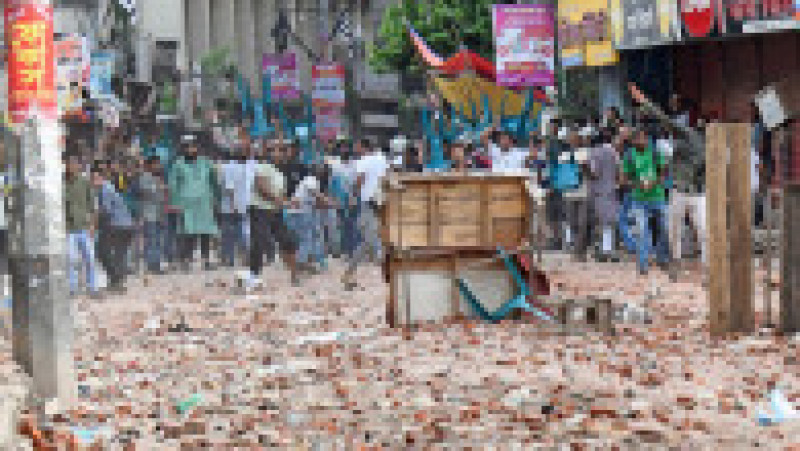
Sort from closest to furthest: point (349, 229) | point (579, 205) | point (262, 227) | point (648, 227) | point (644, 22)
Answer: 1. point (648, 227)
2. point (262, 227)
3. point (579, 205)
4. point (349, 229)
5. point (644, 22)

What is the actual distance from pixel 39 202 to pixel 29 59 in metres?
0.88

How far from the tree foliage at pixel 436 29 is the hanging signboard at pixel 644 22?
11.0 m

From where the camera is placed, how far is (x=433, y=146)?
1059 inches

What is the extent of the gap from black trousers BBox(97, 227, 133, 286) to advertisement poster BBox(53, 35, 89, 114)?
969 centimetres

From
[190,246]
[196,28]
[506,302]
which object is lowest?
[190,246]

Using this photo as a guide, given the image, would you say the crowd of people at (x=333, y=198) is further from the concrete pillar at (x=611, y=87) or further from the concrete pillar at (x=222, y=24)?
the concrete pillar at (x=222, y=24)

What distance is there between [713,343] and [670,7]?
12922 millimetres

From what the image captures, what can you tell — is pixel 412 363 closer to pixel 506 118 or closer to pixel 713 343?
pixel 713 343

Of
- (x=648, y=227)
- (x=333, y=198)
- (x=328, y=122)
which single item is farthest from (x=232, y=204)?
(x=328, y=122)

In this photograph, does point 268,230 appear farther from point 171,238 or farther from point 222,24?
point 222,24

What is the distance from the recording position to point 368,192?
22531 mm

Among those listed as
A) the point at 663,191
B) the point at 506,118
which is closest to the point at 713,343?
the point at 663,191

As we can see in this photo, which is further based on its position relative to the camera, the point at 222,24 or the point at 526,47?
the point at 222,24

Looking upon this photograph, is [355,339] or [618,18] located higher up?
[618,18]
